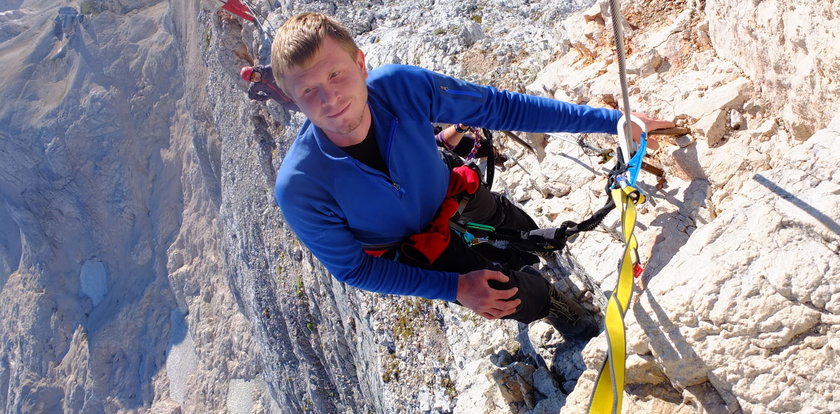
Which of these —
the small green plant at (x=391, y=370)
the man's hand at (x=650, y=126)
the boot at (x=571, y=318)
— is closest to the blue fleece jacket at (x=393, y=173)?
the man's hand at (x=650, y=126)

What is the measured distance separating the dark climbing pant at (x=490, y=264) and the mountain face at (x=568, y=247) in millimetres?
484

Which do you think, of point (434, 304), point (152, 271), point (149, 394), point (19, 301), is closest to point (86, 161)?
point (152, 271)

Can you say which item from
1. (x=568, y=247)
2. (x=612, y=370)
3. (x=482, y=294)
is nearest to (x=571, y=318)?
(x=568, y=247)

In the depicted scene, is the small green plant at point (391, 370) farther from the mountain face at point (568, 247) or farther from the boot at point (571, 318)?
the boot at point (571, 318)

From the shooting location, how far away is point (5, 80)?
32.1 m

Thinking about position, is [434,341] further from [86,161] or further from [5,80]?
[5,80]

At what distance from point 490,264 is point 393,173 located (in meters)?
1.44

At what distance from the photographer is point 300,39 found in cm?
283

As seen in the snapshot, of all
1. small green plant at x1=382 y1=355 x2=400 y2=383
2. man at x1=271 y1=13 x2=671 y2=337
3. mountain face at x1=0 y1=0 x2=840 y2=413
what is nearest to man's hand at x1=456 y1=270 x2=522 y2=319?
man at x1=271 y1=13 x2=671 y2=337

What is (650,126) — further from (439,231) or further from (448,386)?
(448,386)

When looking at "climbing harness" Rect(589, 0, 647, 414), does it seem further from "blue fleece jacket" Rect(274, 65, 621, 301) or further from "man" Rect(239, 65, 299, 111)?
"man" Rect(239, 65, 299, 111)

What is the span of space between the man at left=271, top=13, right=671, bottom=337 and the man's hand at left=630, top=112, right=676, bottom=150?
0.16ft

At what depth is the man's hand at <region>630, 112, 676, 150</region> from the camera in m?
3.59

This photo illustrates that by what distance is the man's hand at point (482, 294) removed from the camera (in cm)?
348
